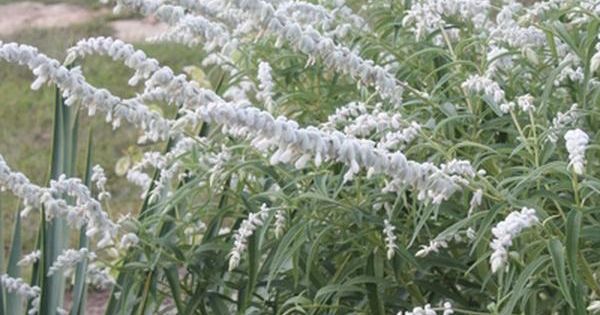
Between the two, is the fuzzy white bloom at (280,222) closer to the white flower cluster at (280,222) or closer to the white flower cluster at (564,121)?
the white flower cluster at (280,222)

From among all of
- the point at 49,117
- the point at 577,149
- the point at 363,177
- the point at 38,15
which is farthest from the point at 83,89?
the point at 38,15

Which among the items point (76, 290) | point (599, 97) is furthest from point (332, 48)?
point (76, 290)

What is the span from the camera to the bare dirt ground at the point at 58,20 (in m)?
8.73

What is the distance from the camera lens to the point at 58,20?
9086 millimetres

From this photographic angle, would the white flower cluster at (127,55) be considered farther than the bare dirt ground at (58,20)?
No

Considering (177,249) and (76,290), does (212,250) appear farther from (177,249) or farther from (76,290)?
(76,290)

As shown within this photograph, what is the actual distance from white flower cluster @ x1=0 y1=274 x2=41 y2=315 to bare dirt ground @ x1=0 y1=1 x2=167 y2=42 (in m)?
5.74

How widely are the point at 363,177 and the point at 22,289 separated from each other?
925 mm

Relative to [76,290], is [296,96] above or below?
above

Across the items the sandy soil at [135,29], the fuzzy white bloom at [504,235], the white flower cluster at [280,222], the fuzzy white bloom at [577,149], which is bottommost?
the sandy soil at [135,29]

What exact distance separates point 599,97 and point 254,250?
2.54ft

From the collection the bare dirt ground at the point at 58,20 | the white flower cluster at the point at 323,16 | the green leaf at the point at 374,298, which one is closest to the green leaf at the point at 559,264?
the green leaf at the point at 374,298

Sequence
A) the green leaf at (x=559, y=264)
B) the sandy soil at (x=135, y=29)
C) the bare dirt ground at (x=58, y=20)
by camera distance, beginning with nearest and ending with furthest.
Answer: the green leaf at (x=559, y=264) < the sandy soil at (x=135, y=29) < the bare dirt ground at (x=58, y=20)

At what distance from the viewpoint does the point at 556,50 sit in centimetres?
261
